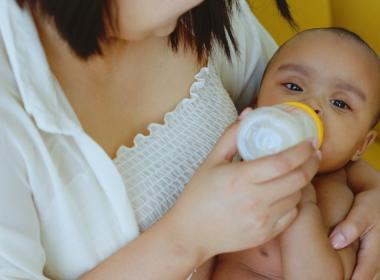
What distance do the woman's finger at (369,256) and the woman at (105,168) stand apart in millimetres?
266

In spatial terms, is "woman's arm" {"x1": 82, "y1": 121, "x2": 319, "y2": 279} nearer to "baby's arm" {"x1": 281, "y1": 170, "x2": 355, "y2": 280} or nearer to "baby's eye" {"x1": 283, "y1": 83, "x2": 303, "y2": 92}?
"baby's arm" {"x1": 281, "y1": 170, "x2": 355, "y2": 280}

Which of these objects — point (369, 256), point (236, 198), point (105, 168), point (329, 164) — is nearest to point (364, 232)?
point (369, 256)

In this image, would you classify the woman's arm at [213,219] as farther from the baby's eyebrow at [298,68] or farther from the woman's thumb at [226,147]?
the baby's eyebrow at [298,68]

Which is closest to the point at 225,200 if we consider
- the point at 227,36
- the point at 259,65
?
the point at 227,36

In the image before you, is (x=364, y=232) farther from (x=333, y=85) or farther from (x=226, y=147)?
(x=226, y=147)

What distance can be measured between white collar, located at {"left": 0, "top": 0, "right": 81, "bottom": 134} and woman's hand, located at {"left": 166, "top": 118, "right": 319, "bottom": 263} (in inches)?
7.3

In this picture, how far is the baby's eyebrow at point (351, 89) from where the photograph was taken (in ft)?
3.32

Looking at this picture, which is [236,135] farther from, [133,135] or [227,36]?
[227,36]

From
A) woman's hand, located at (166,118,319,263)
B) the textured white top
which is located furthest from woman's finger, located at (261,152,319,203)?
the textured white top

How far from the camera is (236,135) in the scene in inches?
27.8

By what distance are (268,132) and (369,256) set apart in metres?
0.41

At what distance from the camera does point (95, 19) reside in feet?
2.26

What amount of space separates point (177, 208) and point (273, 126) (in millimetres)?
171

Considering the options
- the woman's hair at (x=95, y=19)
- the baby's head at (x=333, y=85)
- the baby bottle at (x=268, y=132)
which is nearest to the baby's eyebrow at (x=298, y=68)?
the baby's head at (x=333, y=85)
